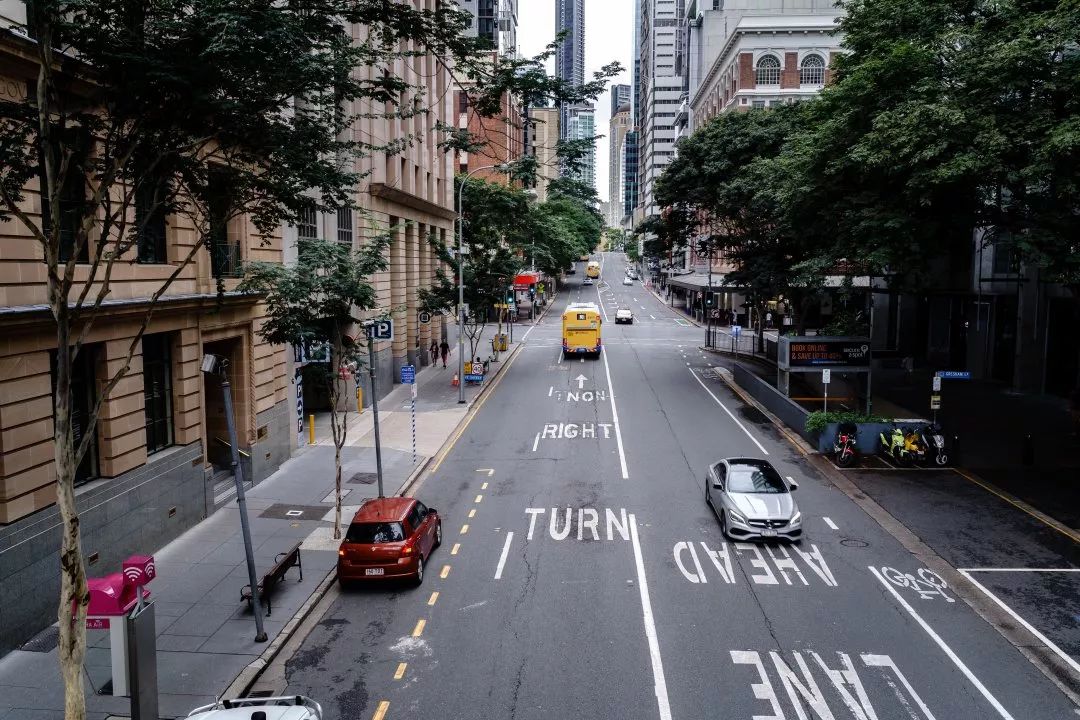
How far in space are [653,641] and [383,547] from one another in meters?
5.40

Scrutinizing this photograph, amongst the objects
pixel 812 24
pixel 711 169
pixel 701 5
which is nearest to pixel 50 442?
pixel 711 169

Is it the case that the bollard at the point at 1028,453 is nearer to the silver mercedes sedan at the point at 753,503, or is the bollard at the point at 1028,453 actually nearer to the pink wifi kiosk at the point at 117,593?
the silver mercedes sedan at the point at 753,503

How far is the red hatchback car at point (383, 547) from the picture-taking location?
14.9m

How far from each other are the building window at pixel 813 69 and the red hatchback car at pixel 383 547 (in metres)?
73.0

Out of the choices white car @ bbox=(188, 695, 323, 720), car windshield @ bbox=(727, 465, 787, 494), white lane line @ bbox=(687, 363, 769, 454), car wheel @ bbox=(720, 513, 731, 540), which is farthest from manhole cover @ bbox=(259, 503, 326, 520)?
white lane line @ bbox=(687, 363, 769, 454)

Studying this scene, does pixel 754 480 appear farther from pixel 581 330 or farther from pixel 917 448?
pixel 581 330

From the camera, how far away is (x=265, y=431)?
23141 millimetres

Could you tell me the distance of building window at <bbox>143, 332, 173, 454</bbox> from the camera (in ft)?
59.2

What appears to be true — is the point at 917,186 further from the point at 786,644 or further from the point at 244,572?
the point at 244,572

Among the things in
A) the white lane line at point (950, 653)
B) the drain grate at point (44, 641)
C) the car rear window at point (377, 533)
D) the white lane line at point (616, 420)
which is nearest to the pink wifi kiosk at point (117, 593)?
the drain grate at point (44, 641)

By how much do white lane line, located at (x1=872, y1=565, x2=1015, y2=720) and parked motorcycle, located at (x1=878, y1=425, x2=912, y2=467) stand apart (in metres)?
9.79

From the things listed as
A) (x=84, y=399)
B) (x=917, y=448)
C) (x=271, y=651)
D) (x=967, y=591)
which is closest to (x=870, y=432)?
(x=917, y=448)

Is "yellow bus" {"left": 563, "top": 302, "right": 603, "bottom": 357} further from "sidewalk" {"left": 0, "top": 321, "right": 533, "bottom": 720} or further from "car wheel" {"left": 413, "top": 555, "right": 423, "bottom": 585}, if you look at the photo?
"car wheel" {"left": 413, "top": 555, "right": 423, "bottom": 585}

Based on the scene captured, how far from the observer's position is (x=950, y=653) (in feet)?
40.8
